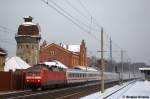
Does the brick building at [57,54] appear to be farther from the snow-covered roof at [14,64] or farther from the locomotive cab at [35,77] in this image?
the locomotive cab at [35,77]

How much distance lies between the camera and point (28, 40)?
103312mm

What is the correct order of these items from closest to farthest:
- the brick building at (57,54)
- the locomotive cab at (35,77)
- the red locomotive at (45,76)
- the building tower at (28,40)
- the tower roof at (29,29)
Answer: the locomotive cab at (35,77) → the red locomotive at (45,76) → the building tower at (28,40) → the tower roof at (29,29) → the brick building at (57,54)

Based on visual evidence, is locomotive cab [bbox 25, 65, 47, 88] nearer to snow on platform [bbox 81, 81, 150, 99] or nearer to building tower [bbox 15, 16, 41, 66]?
snow on platform [bbox 81, 81, 150, 99]

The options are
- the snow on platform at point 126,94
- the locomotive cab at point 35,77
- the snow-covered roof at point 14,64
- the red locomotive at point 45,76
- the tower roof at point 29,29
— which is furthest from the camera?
the tower roof at point 29,29

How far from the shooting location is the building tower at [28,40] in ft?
335

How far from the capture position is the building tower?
335 ft

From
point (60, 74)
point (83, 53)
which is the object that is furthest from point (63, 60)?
point (60, 74)

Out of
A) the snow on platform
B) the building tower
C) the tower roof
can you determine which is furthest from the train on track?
the tower roof

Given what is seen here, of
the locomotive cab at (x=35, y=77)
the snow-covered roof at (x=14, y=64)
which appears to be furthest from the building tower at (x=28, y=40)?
the locomotive cab at (x=35, y=77)

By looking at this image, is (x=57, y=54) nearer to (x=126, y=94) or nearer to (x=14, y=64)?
(x=14, y=64)

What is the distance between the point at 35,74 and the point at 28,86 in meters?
2.21

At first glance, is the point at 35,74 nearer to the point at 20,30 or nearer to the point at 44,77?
the point at 44,77

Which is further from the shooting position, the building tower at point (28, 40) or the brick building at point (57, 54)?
the brick building at point (57, 54)

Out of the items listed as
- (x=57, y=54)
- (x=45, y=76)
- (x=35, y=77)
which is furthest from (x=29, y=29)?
(x=35, y=77)
